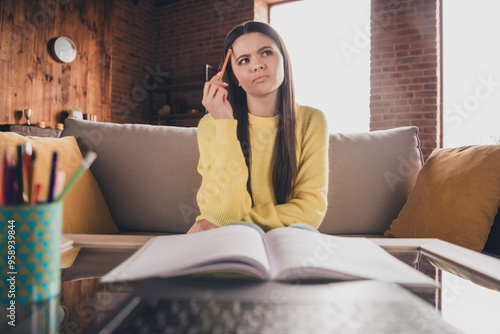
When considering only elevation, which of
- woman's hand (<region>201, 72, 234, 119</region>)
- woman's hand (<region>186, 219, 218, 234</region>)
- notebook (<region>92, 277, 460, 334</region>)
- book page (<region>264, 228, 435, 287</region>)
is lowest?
woman's hand (<region>186, 219, 218, 234</region>)

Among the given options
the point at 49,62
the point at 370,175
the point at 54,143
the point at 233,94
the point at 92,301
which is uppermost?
the point at 49,62

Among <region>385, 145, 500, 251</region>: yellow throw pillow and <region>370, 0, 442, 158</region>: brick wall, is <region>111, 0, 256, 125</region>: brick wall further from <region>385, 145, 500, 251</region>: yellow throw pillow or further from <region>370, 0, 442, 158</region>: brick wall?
<region>385, 145, 500, 251</region>: yellow throw pillow

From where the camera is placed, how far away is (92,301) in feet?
1.40

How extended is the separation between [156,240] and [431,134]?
3429 millimetres

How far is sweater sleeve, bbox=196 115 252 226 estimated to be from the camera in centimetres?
100

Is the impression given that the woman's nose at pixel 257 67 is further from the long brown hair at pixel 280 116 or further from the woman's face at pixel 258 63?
the long brown hair at pixel 280 116

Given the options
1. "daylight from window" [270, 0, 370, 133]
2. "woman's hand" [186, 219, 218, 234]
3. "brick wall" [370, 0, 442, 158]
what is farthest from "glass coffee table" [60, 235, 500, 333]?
"daylight from window" [270, 0, 370, 133]

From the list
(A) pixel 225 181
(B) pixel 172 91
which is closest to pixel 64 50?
(B) pixel 172 91

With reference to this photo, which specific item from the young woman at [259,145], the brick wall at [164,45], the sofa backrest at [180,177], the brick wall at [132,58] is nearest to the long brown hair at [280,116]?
the young woman at [259,145]

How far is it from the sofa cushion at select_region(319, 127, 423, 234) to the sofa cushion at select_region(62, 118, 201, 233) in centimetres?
60

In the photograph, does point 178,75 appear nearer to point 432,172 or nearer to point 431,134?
point 431,134

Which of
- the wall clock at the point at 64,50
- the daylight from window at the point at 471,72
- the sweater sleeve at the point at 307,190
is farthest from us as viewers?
the wall clock at the point at 64,50

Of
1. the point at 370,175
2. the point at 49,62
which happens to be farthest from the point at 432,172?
the point at 49,62

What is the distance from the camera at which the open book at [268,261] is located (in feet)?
1.53
